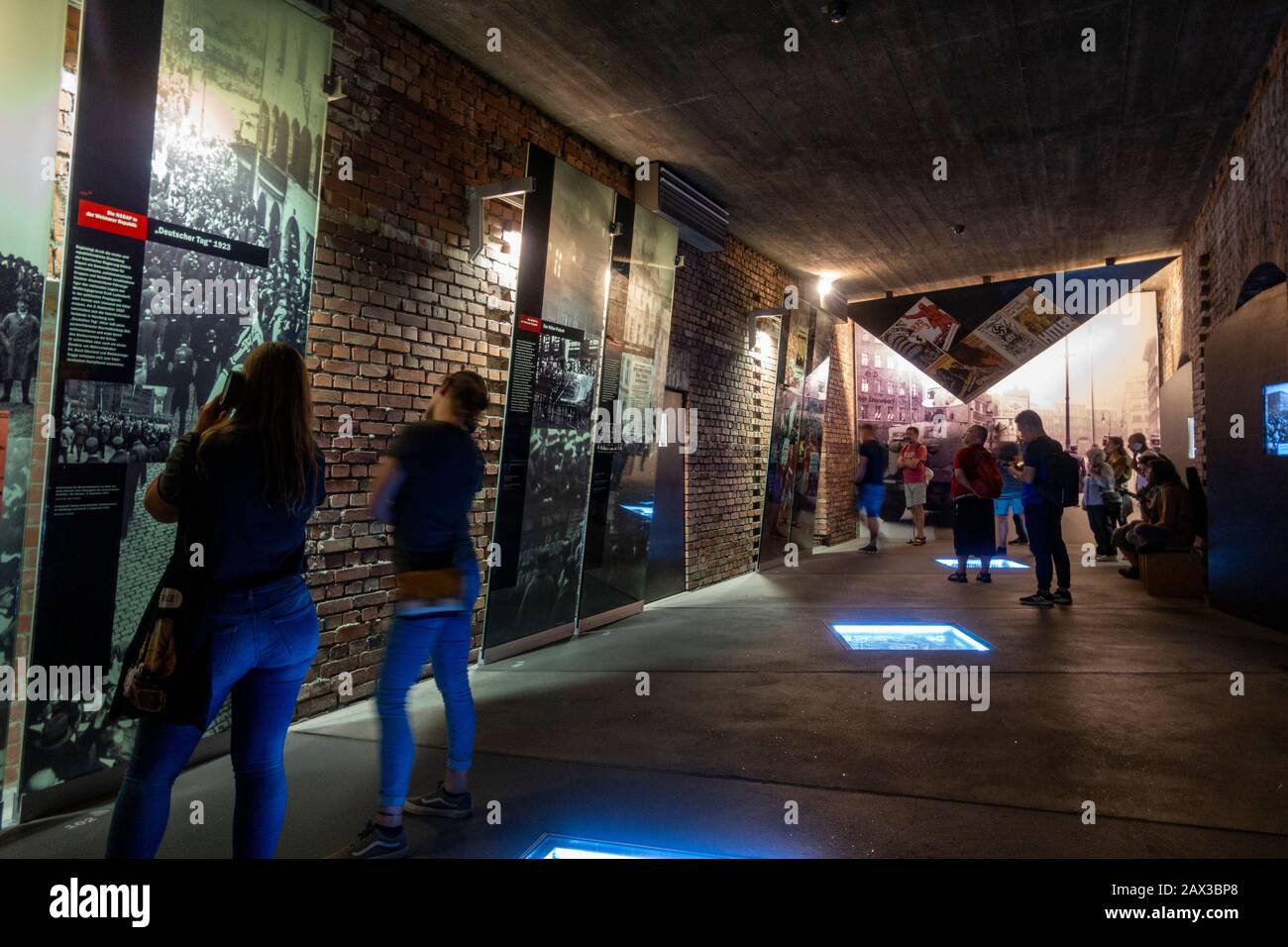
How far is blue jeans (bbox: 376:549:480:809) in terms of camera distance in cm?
253

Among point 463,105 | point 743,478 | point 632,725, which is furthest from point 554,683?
point 743,478

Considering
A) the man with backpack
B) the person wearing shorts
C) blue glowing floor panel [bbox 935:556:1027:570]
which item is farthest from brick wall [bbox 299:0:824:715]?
the person wearing shorts

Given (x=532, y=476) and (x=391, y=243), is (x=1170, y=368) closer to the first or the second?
(x=532, y=476)

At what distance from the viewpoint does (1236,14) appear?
4629 millimetres

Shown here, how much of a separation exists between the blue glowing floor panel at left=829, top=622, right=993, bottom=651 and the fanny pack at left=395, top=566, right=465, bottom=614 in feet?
11.9

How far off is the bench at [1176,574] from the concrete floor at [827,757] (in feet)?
5.22

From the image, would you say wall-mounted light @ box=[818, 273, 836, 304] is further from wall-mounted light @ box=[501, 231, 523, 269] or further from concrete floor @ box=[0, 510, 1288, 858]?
wall-mounted light @ box=[501, 231, 523, 269]

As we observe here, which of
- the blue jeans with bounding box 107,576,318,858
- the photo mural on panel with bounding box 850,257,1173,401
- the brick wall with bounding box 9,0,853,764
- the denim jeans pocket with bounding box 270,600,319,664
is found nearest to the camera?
the blue jeans with bounding box 107,576,318,858

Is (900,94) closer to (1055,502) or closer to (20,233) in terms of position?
(1055,502)

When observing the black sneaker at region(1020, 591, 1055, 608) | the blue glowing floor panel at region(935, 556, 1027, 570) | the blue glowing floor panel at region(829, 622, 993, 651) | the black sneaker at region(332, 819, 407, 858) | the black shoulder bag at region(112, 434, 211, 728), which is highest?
the black shoulder bag at region(112, 434, 211, 728)

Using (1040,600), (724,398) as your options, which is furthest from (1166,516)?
(724,398)

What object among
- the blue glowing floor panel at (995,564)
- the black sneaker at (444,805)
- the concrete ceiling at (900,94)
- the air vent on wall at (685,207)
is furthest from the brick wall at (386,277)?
the blue glowing floor panel at (995,564)

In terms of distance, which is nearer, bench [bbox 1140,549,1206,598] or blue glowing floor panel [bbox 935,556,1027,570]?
bench [bbox 1140,549,1206,598]
